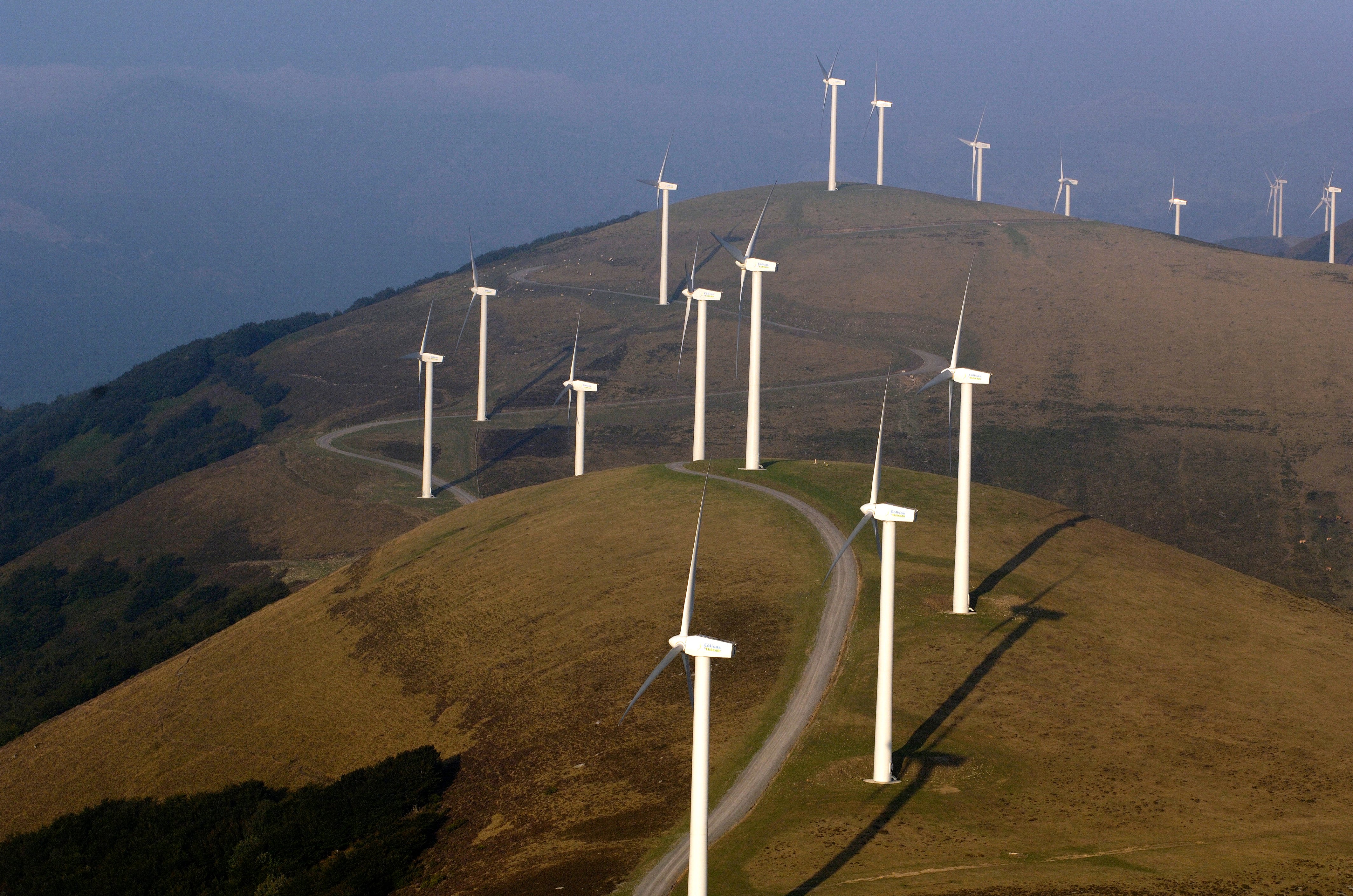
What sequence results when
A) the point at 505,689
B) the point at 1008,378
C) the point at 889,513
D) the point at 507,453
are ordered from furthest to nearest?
the point at 1008,378 → the point at 507,453 → the point at 505,689 → the point at 889,513

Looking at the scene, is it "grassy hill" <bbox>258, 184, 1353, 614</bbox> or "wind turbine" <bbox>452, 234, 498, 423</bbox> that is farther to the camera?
"wind turbine" <bbox>452, 234, 498, 423</bbox>

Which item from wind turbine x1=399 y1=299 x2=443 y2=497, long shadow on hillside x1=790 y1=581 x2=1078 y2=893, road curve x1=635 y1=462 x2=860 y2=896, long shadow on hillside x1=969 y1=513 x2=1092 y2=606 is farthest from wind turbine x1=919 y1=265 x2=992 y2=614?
wind turbine x1=399 y1=299 x2=443 y2=497

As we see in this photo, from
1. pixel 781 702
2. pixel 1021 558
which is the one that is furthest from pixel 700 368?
pixel 781 702

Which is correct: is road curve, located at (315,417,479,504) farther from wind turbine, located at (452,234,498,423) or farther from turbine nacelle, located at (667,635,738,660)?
turbine nacelle, located at (667,635,738,660)

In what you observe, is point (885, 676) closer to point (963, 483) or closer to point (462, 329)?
point (963, 483)

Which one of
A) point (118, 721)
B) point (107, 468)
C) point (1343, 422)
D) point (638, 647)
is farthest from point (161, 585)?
point (1343, 422)

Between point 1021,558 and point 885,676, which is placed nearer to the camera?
point 885,676
